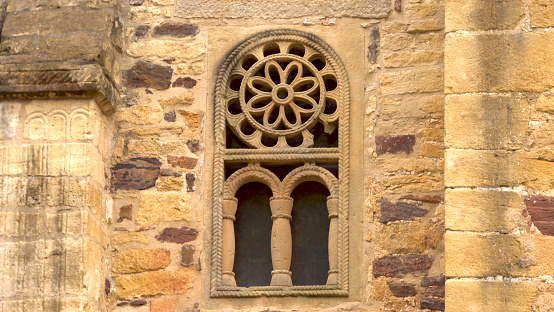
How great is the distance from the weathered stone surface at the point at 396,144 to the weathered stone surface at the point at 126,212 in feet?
4.86

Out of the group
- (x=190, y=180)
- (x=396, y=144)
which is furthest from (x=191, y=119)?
(x=396, y=144)

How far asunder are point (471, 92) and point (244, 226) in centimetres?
184

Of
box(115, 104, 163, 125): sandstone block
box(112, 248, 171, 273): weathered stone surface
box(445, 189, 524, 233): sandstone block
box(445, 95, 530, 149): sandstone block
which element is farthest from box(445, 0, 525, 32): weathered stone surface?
box(112, 248, 171, 273): weathered stone surface

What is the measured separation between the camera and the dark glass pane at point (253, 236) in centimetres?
598

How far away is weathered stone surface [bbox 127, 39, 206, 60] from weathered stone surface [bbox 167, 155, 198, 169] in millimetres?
642

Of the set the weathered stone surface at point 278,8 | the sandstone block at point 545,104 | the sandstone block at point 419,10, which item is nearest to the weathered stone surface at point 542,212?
the sandstone block at point 545,104

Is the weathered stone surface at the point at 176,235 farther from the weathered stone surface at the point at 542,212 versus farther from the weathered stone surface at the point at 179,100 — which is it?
the weathered stone surface at the point at 542,212

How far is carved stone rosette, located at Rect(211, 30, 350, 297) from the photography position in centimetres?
581

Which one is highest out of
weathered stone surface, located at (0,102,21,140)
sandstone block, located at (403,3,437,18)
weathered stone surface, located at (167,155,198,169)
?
sandstone block, located at (403,3,437,18)

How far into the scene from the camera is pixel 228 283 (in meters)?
5.81

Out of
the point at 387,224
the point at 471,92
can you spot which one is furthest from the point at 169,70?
the point at 471,92

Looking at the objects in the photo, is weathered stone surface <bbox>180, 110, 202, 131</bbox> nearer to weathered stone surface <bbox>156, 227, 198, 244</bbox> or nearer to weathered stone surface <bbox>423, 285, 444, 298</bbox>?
weathered stone surface <bbox>156, 227, 198, 244</bbox>

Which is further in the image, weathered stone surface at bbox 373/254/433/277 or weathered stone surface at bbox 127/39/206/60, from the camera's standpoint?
weathered stone surface at bbox 127/39/206/60

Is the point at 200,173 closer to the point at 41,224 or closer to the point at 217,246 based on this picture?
the point at 217,246
